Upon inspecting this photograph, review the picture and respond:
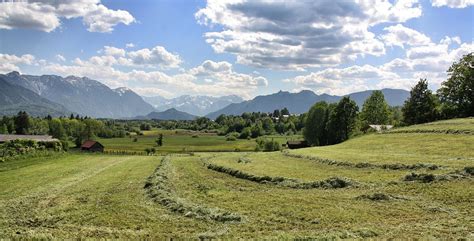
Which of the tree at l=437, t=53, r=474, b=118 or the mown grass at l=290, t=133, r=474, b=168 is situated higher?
the tree at l=437, t=53, r=474, b=118

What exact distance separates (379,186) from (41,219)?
21.9m

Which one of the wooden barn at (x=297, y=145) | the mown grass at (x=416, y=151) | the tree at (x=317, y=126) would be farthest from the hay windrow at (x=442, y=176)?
the wooden barn at (x=297, y=145)

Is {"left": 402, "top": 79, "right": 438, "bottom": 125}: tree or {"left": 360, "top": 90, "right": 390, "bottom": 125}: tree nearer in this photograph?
{"left": 402, "top": 79, "right": 438, "bottom": 125}: tree

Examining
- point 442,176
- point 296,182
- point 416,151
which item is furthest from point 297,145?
point 442,176

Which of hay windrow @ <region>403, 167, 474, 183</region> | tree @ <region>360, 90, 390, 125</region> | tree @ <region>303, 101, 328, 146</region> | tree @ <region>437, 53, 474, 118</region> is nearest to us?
hay windrow @ <region>403, 167, 474, 183</region>

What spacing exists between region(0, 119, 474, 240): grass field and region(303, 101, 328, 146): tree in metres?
69.8

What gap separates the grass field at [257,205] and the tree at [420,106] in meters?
57.4

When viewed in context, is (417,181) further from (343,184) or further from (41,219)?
(41,219)

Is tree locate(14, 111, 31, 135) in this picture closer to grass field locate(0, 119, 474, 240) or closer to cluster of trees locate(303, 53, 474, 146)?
cluster of trees locate(303, 53, 474, 146)

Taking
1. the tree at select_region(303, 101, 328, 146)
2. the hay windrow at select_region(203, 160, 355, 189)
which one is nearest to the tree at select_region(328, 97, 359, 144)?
the tree at select_region(303, 101, 328, 146)

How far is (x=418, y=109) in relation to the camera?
94500mm

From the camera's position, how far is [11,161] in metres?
64.8

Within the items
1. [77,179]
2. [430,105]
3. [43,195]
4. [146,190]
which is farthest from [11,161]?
[430,105]

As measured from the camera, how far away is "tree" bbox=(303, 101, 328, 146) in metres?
110
